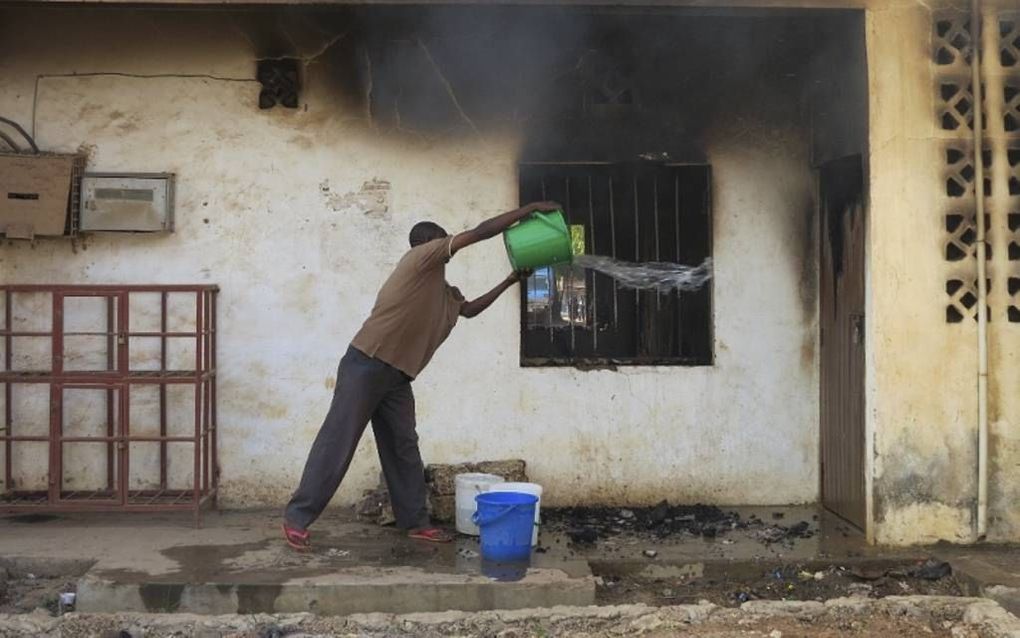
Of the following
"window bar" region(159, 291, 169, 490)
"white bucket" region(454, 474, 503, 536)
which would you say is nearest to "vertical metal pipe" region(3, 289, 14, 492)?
"window bar" region(159, 291, 169, 490)

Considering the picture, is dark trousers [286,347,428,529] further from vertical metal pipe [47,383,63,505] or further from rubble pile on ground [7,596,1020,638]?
vertical metal pipe [47,383,63,505]

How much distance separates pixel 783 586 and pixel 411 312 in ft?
8.68

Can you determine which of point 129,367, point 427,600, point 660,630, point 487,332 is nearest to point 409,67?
point 487,332

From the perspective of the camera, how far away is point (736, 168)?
23.7 ft

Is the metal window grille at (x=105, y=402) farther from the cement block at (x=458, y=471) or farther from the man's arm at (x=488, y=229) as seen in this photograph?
the man's arm at (x=488, y=229)

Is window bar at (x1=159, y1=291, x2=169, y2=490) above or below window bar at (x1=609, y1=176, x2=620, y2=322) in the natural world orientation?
below

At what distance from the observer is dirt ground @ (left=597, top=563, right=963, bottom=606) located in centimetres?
559

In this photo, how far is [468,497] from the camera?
6.25 meters

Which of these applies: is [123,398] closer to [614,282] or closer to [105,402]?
[105,402]

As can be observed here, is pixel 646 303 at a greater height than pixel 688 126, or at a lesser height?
lesser

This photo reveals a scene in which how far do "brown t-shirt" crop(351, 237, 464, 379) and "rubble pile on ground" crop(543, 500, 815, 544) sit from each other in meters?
1.63

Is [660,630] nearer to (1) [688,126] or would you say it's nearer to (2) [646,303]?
(2) [646,303]

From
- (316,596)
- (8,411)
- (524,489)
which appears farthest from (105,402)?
(524,489)

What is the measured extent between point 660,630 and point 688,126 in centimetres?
376
